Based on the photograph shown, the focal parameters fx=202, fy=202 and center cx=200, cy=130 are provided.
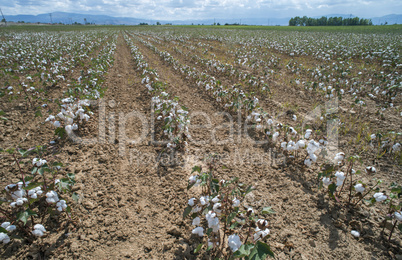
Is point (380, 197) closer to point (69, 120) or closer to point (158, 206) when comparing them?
point (158, 206)

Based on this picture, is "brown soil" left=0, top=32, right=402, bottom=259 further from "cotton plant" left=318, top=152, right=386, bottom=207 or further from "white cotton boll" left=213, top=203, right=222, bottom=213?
"white cotton boll" left=213, top=203, right=222, bottom=213

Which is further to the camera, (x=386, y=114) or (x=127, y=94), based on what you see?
(x=127, y=94)

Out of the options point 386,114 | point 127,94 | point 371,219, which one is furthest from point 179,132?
point 386,114

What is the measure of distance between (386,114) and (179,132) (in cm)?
592

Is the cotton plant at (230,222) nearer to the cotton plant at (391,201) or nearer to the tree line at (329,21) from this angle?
the cotton plant at (391,201)

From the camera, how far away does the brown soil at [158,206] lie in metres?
2.32

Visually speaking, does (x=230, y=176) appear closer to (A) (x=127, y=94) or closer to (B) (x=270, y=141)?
(B) (x=270, y=141)

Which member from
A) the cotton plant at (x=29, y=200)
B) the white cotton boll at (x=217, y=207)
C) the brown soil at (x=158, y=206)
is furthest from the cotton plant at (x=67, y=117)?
the white cotton boll at (x=217, y=207)

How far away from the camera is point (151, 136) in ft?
15.9

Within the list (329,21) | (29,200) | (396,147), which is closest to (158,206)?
(29,200)

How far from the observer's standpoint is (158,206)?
298cm

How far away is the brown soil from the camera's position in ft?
7.63

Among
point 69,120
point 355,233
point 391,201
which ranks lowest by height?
point 355,233

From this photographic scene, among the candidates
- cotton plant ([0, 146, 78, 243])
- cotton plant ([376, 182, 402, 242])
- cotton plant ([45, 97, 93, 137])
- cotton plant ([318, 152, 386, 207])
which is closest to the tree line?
cotton plant ([318, 152, 386, 207])
